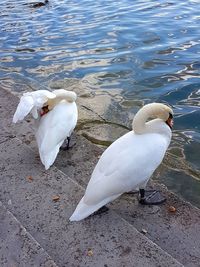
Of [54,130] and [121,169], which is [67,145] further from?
[121,169]

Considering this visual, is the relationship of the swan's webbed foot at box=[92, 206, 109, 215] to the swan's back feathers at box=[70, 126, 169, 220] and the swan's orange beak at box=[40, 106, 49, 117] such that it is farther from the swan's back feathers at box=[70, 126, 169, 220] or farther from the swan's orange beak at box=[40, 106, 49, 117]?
the swan's orange beak at box=[40, 106, 49, 117]

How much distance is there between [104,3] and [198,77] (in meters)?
5.81

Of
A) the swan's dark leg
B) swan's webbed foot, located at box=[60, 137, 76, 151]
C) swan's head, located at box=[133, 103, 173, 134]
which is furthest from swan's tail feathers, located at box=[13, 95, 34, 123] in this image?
the swan's dark leg

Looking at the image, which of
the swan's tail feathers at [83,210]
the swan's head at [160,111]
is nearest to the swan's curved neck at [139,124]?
the swan's head at [160,111]

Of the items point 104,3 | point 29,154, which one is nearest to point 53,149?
point 29,154

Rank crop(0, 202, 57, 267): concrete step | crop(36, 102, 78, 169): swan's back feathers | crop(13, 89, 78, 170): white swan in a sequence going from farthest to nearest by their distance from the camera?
1. crop(36, 102, 78, 169): swan's back feathers
2. crop(13, 89, 78, 170): white swan
3. crop(0, 202, 57, 267): concrete step

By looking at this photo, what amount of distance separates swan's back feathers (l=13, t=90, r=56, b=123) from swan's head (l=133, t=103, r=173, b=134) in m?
1.04

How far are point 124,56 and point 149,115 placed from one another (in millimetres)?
4750

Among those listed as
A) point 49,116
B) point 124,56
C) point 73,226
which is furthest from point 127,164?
point 124,56

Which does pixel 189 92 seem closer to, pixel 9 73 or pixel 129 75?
pixel 129 75

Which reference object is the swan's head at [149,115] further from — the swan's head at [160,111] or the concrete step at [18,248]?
the concrete step at [18,248]

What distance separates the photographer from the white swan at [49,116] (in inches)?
161

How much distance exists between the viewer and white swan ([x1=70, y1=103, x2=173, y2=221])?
3.34 metres

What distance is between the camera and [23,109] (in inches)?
155
